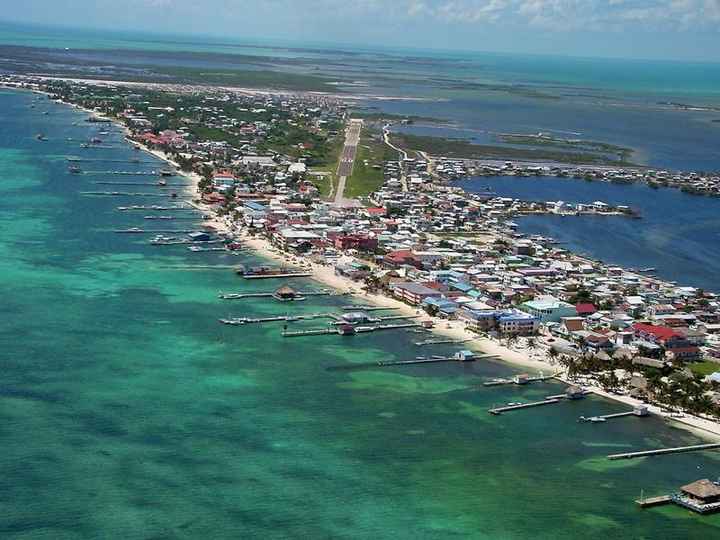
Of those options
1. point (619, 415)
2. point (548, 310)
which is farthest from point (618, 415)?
point (548, 310)

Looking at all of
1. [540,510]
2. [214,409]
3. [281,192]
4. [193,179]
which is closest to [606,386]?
[540,510]

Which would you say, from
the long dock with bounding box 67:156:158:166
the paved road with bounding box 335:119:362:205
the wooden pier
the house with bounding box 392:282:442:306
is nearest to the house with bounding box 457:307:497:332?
the house with bounding box 392:282:442:306

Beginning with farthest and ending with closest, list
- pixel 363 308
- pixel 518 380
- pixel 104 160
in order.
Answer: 1. pixel 104 160
2. pixel 363 308
3. pixel 518 380

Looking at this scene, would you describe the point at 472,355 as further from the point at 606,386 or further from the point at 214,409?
the point at 214,409

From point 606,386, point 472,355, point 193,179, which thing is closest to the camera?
point 606,386

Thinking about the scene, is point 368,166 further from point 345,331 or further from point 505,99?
point 505,99

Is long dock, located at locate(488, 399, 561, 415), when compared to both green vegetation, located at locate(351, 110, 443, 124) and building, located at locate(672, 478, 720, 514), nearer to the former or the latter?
building, located at locate(672, 478, 720, 514)
